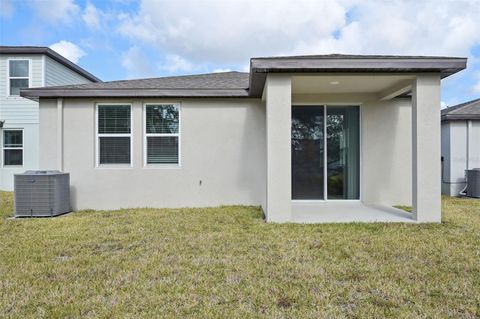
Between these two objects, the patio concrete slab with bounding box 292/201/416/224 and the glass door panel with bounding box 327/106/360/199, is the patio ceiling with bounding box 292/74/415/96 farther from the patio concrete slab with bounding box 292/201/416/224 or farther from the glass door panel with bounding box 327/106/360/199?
the patio concrete slab with bounding box 292/201/416/224

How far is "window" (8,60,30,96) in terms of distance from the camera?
44.4ft

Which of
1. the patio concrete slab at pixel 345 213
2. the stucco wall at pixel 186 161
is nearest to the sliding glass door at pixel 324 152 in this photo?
the patio concrete slab at pixel 345 213

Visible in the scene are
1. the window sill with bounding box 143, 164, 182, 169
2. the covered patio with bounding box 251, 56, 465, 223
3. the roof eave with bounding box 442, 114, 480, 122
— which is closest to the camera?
the covered patio with bounding box 251, 56, 465, 223

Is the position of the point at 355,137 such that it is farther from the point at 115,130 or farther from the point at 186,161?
the point at 115,130

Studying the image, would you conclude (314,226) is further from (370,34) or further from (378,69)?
(370,34)

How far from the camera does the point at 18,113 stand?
1357 cm

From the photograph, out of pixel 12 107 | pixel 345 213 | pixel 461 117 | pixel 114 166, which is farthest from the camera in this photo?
pixel 12 107

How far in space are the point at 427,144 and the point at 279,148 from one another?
2804 millimetres

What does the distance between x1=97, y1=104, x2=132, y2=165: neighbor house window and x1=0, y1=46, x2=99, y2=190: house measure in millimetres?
6950

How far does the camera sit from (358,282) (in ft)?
11.6

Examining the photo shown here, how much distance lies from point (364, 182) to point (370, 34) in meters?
11.9

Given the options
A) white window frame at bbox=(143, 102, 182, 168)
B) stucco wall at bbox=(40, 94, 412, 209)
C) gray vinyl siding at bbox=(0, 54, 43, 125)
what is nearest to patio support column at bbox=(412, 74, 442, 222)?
stucco wall at bbox=(40, 94, 412, 209)

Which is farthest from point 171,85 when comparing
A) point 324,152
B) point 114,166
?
point 324,152

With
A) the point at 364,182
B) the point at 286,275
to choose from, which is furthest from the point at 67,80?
the point at 286,275
